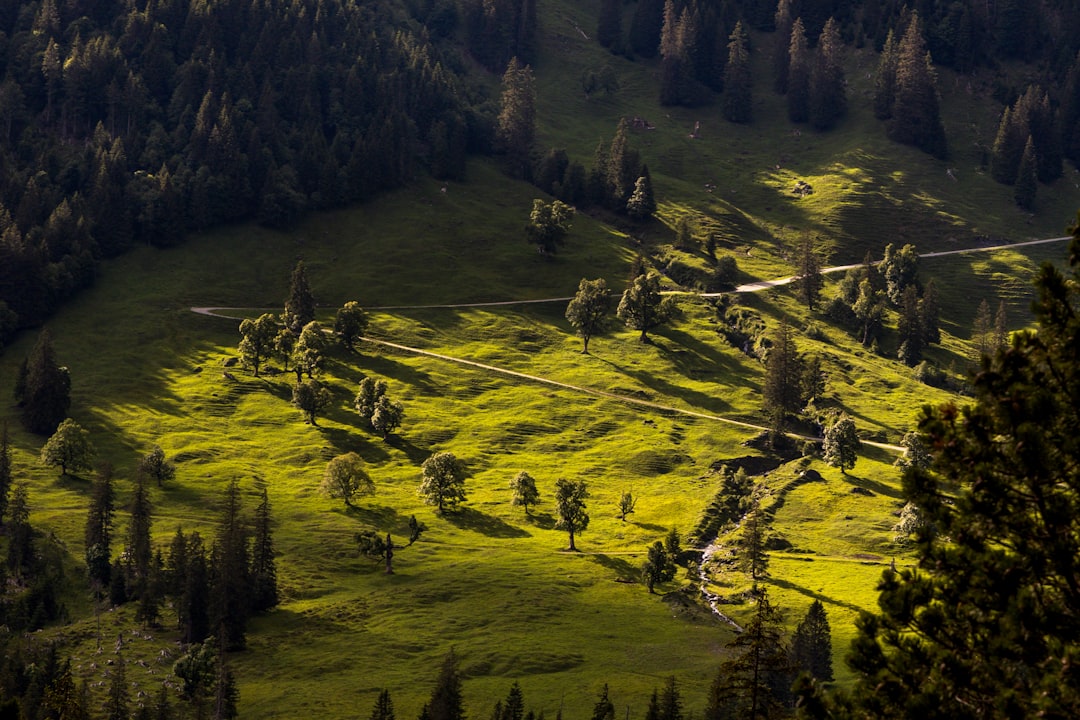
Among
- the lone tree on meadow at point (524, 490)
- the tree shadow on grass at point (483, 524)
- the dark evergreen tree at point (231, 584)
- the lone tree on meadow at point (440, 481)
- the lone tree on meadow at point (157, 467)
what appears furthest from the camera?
the lone tree on meadow at point (157, 467)

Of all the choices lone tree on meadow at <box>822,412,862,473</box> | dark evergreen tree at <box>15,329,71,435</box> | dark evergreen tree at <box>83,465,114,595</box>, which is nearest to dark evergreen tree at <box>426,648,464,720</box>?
dark evergreen tree at <box>83,465,114,595</box>

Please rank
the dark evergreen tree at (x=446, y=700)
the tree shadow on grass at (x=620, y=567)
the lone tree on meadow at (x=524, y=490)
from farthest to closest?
1. the lone tree on meadow at (x=524, y=490)
2. the tree shadow on grass at (x=620, y=567)
3. the dark evergreen tree at (x=446, y=700)

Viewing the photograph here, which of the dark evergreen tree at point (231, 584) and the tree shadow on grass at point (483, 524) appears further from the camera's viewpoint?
the tree shadow on grass at point (483, 524)

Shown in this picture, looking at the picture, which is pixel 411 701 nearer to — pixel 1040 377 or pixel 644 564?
pixel 644 564

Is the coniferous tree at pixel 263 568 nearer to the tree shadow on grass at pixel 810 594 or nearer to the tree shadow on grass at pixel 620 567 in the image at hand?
the tree shadow on grass at pixel 620 567

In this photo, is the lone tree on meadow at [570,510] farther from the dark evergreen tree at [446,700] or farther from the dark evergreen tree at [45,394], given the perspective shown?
the dark evergreen tree at [45,394]

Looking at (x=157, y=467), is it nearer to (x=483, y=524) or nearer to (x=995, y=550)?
(x=483, y=524)

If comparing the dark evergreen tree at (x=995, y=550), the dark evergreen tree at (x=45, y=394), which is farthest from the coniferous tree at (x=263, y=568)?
the dark evergreen tree at (x=995, y=550)

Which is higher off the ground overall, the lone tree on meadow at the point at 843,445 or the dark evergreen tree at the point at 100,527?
the lone tree on meadow at the point at 843,445

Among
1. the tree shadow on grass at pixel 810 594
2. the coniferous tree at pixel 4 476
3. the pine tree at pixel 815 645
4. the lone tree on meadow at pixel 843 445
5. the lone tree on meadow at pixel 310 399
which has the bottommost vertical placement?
the coniferous tree at pixel 4 476
